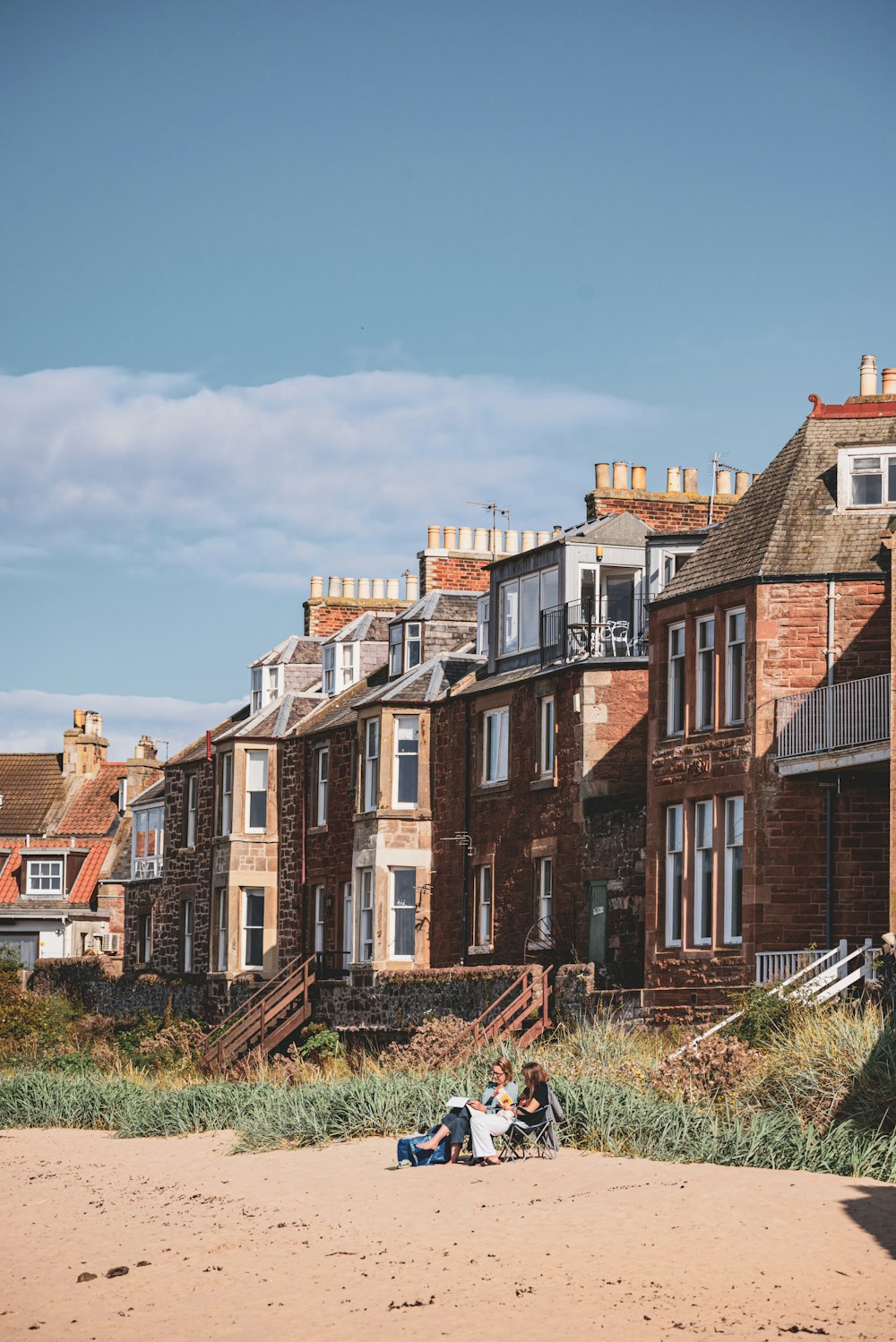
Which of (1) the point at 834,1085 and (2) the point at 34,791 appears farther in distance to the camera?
(2) the point at 34,791

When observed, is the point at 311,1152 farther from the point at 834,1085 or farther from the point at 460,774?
the point at 460,774

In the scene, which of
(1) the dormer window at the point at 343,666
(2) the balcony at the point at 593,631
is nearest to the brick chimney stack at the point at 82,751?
(1) the dormer window at the point at 343,666

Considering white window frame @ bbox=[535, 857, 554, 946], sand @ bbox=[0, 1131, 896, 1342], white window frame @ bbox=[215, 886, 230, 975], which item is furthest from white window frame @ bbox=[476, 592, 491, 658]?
sand @ bbox=[0, 1131, 896, 1342]

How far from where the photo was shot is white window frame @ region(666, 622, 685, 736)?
33.8 metres

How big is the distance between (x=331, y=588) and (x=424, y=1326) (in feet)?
128

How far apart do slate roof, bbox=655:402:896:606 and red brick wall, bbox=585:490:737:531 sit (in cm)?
806

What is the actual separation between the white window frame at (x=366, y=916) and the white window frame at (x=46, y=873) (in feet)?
88.2

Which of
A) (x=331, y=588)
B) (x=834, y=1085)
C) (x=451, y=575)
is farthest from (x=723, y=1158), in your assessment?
(x=331, y=588)

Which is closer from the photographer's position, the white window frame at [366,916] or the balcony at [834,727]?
the balcony at [834,727]

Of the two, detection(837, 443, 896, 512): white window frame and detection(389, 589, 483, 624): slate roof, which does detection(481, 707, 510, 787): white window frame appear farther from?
detection(837, 443, 896, 512): white window frame

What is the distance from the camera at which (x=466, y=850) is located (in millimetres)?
41281

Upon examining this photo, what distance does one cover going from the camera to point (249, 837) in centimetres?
4875

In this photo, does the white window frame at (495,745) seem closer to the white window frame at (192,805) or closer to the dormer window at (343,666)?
the dormer window at (343,666)

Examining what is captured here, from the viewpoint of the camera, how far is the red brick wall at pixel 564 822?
118 ft
